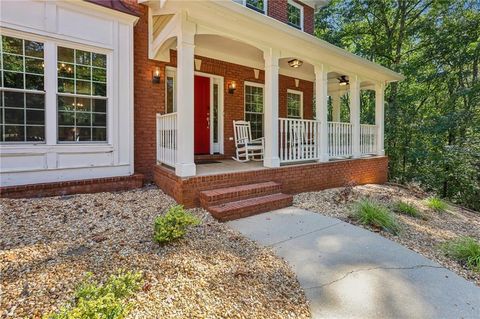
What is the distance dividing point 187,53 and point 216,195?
2.32 metres

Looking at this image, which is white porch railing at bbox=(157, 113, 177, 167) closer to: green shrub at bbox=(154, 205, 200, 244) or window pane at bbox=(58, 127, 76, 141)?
window pane at bbox=(58, 127, 76, 141)

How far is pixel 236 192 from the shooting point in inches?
178

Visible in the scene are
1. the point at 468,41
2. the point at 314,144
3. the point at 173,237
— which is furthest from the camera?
the point at 468,41

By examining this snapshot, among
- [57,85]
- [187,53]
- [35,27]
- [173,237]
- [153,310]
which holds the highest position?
[35,27]

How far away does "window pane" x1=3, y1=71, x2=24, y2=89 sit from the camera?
4.28 meters

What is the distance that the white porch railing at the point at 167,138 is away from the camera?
4914 mm

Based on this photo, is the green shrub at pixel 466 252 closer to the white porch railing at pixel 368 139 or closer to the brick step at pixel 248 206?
the brick step at pixel 248 206

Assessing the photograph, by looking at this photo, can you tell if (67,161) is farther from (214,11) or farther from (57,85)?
(214,11)

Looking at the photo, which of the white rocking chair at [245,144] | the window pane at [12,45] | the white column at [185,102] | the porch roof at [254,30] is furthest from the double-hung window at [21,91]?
the white rocking chair at [245,144]

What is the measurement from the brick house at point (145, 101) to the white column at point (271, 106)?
0.08 feet

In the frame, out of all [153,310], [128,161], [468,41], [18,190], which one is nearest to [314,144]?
[128,161]

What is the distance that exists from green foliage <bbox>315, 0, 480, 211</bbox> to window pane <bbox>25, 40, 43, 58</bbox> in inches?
443

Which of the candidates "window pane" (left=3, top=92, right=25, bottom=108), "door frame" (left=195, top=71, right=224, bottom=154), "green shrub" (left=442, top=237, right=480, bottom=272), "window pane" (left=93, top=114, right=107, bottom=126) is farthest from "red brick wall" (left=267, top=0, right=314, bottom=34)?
"green shrub" (left=442, top=237, right=480, bottom=272)

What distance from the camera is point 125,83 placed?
5383mm
